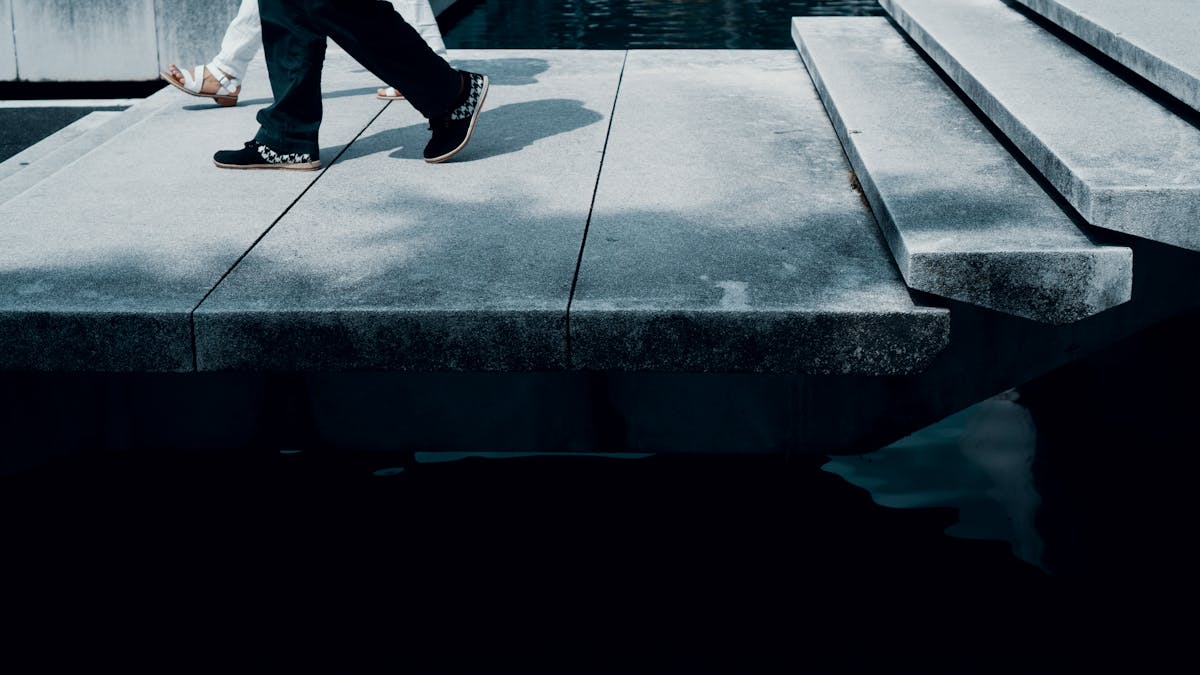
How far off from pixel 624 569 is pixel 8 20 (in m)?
7.34

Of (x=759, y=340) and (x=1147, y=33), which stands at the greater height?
(x=1147, y=33)

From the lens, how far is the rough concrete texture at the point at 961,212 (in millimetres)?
3141

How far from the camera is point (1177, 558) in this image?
3928 millimetres

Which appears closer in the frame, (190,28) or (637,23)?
(190,28)

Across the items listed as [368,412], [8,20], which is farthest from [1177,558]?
[8,20]

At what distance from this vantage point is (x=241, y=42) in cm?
543

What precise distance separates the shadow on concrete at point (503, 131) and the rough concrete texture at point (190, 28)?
13.3 feet

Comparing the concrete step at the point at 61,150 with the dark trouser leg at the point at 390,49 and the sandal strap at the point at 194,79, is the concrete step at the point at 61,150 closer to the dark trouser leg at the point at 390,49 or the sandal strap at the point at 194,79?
the sandal strap at the point at 194,79

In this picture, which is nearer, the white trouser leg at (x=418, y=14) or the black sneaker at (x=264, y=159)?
the black sneaker at (x=264, y=159)

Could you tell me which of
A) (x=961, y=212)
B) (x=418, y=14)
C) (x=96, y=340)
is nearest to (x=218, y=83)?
(x=418, y=14)

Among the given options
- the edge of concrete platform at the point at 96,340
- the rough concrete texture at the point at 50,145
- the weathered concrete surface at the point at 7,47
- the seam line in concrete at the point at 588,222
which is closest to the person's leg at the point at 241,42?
the rough concrete texture at the point at 50,145

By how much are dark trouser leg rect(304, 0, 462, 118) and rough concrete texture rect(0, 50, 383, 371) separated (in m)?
0.51

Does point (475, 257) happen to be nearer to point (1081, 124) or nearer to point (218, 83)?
point (1081, 124)

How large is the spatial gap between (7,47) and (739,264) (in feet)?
24.7
